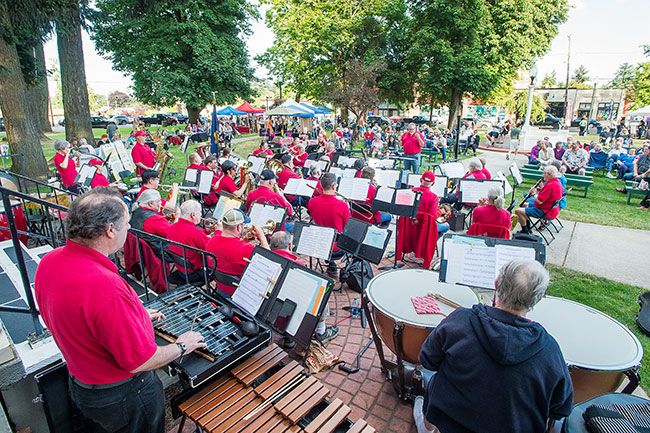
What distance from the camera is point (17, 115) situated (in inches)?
462

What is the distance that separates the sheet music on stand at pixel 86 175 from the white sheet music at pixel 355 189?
609 centimetres

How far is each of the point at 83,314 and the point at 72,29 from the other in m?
16.8

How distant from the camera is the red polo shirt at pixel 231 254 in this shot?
418 centimetres

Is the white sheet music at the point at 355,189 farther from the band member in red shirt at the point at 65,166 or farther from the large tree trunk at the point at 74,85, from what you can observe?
the large tree trunk at the point at 74,85

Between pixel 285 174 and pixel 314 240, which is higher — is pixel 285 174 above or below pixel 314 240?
above

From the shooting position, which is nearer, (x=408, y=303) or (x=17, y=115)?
(x=408, y=303)

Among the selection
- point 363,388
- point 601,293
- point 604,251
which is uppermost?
point 604,251

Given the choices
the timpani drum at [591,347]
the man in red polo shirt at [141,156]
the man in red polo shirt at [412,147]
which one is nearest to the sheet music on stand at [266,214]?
the timpani drum at [591,347]

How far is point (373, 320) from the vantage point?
11.9ft

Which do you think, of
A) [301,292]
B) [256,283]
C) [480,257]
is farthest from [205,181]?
[480,257]

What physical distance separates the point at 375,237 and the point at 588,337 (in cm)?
259

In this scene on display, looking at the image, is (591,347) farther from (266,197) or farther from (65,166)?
(65,166)

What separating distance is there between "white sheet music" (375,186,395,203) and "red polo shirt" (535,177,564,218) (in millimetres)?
3716

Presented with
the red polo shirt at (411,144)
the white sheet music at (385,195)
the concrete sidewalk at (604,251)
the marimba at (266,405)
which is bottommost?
the concrete sidewalk at (604,251)
